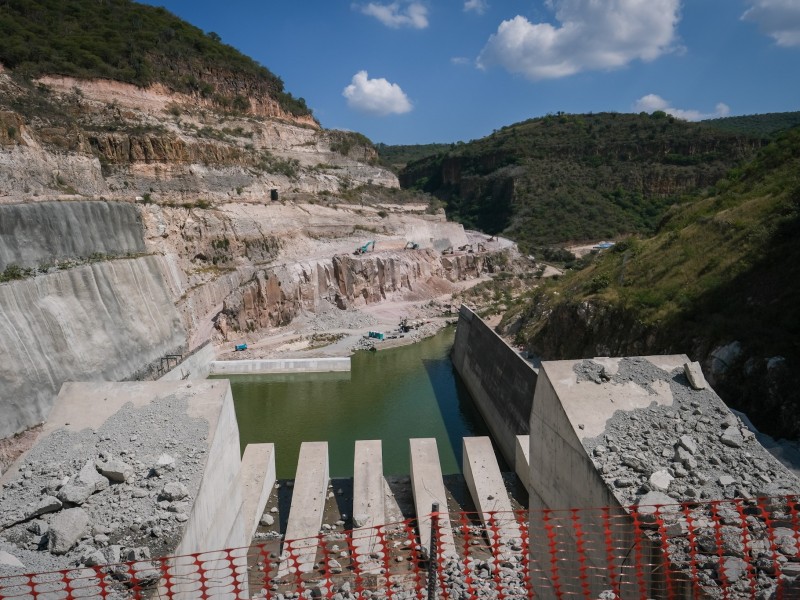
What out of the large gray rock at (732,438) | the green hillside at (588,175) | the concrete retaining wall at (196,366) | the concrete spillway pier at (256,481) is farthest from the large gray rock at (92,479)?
the green hillside at (588,175)

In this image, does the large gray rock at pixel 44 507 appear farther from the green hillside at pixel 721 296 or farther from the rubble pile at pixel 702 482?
the green hillside at pixel 721 296

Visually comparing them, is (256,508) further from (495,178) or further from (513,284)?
(495,178)

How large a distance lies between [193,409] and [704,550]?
23.0 feet

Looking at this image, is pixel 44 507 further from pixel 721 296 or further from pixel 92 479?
pixel 721 296

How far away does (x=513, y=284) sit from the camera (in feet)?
129

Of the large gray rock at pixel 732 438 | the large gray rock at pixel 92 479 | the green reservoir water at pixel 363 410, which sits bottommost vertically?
the green reservoir water at pixel 363 410

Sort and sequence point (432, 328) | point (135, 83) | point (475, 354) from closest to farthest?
point (475, 354)
point (432, 328)
point (135, 83)

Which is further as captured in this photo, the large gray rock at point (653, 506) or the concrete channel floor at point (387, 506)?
the concrete channel floor at point (387, 506)

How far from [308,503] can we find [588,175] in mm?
57600

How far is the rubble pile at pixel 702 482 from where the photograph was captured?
5004 millimetres

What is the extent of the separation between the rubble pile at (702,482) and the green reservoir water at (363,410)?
6.99m

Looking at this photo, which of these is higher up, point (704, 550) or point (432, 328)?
point (704, 550)

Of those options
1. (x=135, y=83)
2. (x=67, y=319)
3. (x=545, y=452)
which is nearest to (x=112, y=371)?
(x=67, y=319)

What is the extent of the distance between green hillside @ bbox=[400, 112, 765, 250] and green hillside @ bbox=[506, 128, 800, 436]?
31131 mm
